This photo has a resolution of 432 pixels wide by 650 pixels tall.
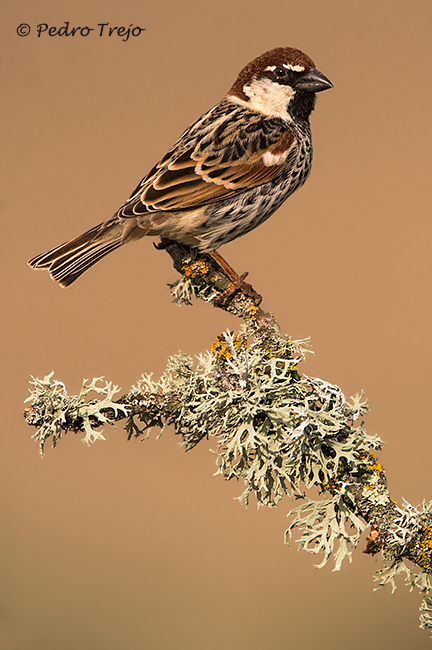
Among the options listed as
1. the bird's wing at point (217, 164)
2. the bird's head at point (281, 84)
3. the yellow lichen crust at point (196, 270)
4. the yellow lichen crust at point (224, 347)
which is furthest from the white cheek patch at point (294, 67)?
the yellow lichen crust at point (224, 347)

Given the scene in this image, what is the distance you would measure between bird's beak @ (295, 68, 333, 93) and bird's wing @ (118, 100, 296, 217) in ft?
0.57

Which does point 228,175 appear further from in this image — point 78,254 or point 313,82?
point 78,254

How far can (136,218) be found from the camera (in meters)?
2.42

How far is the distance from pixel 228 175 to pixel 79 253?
0.68 meters

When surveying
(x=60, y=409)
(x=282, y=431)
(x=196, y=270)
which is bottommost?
(x=60, y=409)

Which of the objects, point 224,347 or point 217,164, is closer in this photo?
point 224,347

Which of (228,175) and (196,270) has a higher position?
(228,175)

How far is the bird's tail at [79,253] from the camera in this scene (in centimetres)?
240

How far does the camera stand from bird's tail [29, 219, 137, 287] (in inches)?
94.7

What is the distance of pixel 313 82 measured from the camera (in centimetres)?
252

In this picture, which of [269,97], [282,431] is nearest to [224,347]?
[282,431]

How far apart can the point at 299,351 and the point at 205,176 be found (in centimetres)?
82

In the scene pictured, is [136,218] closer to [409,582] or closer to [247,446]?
[247,446]

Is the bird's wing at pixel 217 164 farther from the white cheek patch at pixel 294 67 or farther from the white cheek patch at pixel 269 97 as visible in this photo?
the white cheek patch at pixel 294 67
